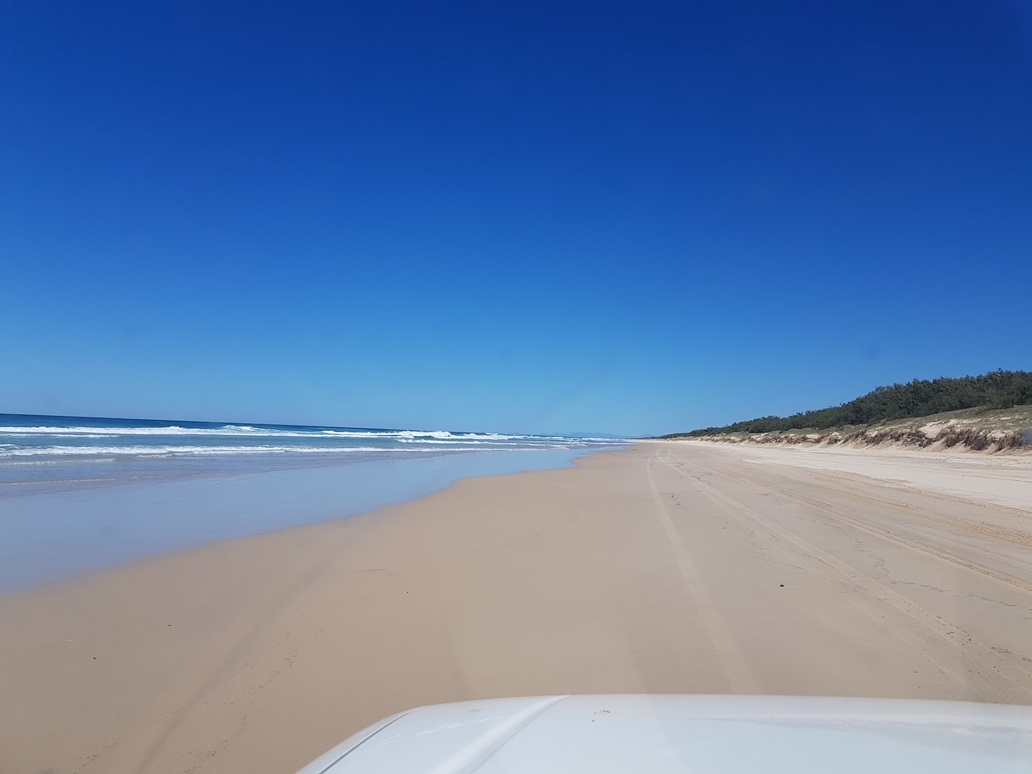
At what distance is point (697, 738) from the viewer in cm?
200

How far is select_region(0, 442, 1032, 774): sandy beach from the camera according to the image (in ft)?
10.5

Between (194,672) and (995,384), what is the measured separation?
41.3m

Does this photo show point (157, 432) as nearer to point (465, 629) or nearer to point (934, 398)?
point (465, 629)

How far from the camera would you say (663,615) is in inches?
187

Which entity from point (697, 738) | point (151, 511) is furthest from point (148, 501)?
point (697, 738)

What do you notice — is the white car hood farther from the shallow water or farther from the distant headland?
the distant headland

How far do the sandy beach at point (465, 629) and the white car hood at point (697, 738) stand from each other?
1.12 metres

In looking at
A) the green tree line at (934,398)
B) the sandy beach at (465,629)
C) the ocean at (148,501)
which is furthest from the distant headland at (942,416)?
the ocean at (148,501)

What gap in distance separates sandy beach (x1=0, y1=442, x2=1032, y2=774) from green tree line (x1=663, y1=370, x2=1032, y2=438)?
24686mm

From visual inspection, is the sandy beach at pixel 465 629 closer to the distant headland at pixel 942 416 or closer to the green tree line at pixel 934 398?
the distant headland at pixel 942 416

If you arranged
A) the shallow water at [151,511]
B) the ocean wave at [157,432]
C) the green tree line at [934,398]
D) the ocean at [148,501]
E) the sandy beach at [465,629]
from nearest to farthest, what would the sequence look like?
the sandy beach at [465,629] → the shallow water at [151,511] → the ocean at [148,501] → the green tree line at [934,398] → the ocean wave at [157,432]

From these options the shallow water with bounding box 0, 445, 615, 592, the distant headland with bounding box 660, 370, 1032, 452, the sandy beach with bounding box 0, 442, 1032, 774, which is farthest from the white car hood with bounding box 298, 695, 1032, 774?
the distant headland with bounding box 660, 370, 1032, 452

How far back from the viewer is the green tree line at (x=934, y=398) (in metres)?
27.1

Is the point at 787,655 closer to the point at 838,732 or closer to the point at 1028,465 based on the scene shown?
the point at 838,732
